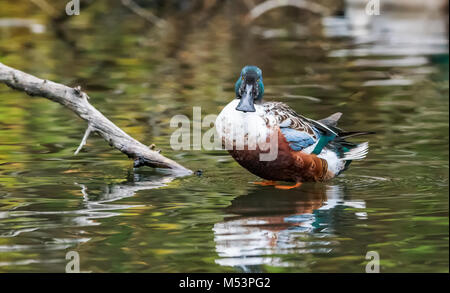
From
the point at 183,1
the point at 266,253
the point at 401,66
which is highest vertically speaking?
the point at 183,1

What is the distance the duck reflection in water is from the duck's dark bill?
72cm

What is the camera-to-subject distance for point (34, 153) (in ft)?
28.6

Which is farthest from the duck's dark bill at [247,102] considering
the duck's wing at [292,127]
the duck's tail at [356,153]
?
the duck's tail at [356,153]

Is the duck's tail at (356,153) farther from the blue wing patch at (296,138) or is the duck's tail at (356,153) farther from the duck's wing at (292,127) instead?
the blue wing patch at (296,138)

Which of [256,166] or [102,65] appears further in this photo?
[102,65]

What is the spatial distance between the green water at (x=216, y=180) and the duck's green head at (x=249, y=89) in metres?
0.74

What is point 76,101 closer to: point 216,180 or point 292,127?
point 216,180

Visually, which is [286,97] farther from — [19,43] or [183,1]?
[183,1]

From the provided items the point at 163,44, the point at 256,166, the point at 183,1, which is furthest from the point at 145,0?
the point at 256,166

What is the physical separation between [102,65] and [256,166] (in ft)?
27.2

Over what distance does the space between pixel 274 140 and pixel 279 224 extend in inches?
39.6

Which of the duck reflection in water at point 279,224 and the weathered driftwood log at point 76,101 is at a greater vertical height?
the weathered driftwood log at point 76,101

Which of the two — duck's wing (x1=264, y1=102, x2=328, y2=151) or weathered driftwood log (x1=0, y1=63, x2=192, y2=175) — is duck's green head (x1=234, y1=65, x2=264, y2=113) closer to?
duck's wing (x1=264, y1=102, x2=328, y2=151)

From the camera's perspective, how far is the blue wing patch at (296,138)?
23.9 ft
